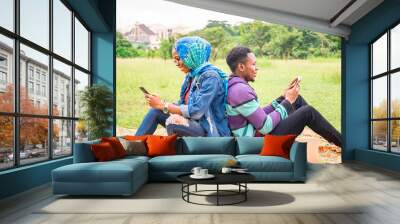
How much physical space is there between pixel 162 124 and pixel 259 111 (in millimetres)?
2217

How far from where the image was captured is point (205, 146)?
729cm

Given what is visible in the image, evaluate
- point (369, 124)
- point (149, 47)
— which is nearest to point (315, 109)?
point (369, 124)

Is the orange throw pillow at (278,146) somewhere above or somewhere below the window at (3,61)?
below

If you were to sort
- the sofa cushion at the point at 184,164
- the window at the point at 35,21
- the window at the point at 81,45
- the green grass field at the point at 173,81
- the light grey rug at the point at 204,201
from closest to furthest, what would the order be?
the light grey rug at the point at 204,201, the window at the point at 35,21, the sofa cushion at the point at 184,164, the window at the point at 81,45, the green grass field at the point at 173,81

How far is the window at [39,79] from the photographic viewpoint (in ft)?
17.2

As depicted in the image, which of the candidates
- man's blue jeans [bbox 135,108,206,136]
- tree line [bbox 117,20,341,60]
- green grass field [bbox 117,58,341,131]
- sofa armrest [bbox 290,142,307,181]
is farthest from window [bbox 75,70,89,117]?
sofa armrest [bbox 290,142,307,181]

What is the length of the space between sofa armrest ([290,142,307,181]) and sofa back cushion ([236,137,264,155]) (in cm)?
91

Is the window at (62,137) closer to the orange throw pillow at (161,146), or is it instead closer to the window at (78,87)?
the window at (78,87)

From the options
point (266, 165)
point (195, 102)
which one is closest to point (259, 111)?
point (195, 102)

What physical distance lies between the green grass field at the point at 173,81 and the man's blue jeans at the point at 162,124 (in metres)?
0.17

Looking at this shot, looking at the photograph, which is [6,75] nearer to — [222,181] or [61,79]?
[61,79]

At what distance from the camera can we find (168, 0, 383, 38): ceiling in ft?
28.4

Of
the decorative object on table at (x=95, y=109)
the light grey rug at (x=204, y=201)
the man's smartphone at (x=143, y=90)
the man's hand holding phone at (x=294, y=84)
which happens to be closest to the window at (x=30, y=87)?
the light grey rug at (x=204, y=201)

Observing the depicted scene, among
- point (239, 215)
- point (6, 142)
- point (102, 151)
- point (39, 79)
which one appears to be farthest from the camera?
point (39, 79)
